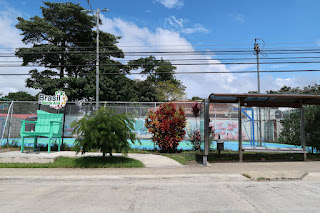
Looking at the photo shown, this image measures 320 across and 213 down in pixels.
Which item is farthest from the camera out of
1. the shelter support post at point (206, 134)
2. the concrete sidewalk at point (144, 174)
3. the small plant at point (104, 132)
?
the shelter support post at point (206, 134)

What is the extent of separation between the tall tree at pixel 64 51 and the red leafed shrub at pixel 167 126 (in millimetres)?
20292

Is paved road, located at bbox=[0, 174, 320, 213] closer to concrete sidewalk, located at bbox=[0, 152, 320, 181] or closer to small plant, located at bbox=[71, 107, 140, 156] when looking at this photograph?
concrete sidewalk, located at bbox=[0, 152, 320, 181]

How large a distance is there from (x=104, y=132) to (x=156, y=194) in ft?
11.4

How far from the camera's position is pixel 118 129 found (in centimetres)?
833

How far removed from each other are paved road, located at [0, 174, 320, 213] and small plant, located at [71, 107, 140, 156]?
1.52 meters

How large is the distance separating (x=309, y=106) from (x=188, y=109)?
6.03m

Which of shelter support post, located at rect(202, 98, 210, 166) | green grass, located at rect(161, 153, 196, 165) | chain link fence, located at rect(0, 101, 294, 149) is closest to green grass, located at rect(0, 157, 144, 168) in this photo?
chain link fence, located at rect(0, 101, 294, 149)

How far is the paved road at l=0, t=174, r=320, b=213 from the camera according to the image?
4254 mm

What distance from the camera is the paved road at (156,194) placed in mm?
4254

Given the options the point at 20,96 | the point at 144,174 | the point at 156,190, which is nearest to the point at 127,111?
the point at 144,174

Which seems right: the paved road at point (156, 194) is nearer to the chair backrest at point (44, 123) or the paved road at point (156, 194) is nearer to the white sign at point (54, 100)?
the chair backrest at point (44, 123)

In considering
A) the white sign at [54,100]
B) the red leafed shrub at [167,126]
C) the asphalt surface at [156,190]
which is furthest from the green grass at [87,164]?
the white sign at [54,100]

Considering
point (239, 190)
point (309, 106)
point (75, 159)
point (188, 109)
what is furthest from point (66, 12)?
point (239, 190)

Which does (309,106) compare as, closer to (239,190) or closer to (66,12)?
(239,190)
